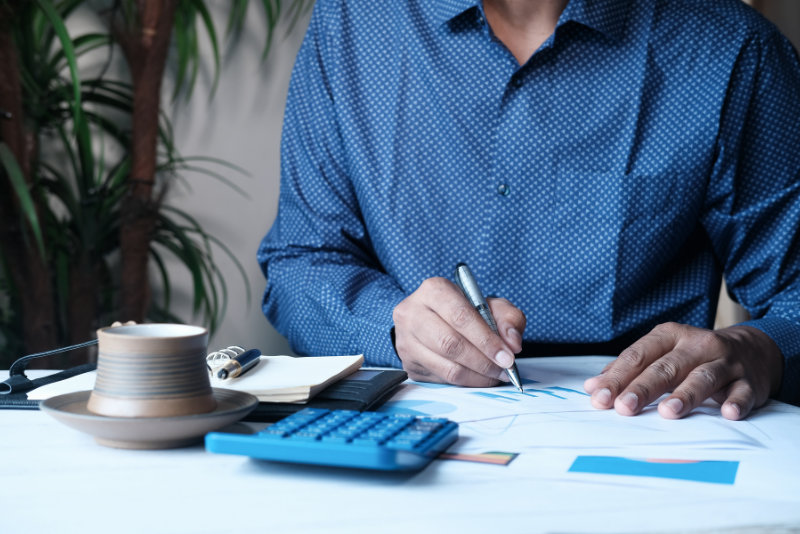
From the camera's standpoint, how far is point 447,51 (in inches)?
50.7

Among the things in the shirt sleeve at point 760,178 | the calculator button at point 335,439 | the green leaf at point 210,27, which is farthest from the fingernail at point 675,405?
the green leaf at point 210,27

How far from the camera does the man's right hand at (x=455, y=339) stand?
30.9 inches

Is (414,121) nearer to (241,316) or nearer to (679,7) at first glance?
(679,7)

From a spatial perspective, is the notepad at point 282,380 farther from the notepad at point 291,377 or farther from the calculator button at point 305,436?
the calculator button at point 305,436

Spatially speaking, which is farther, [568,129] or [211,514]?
[568,129]

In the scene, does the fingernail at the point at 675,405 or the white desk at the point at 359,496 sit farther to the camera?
the fingernail at the point at 675,405

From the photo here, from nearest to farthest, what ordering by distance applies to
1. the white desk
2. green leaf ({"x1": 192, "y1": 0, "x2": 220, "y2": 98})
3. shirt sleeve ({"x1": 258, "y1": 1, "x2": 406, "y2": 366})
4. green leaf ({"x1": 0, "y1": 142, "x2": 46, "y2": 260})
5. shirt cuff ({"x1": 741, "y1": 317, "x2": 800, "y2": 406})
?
the white desk
shirt cuff ({"x1": 741, "y1": 317, "x2": 800, "y2": 406})
shirt sleeve ({"x1": 258, "y1": 1, "x2": 406, "y2": 366})
green leaf ({"x1": 0, "y1": 142, "x2": 46, "y2": 260})
green leaf ({"x1": 192, "y1": 0, "x2": 220, "y2": 98})

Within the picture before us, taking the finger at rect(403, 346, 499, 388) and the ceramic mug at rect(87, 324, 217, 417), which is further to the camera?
the finger at rect(403, 346, 499, 388)

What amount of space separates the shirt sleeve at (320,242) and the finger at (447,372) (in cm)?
17

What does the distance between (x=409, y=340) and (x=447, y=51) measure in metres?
0.64

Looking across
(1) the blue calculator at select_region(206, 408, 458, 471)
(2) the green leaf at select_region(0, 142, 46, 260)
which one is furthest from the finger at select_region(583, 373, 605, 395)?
(2) the green leaf at select_region(0, 142, 46, 260)

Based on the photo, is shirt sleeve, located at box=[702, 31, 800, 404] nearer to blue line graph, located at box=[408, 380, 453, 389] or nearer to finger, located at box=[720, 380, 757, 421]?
finger, located at box=[720, 380, 757, 421]

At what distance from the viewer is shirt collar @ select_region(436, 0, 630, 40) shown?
1.18m

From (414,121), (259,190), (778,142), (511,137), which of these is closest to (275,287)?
(414,121)
